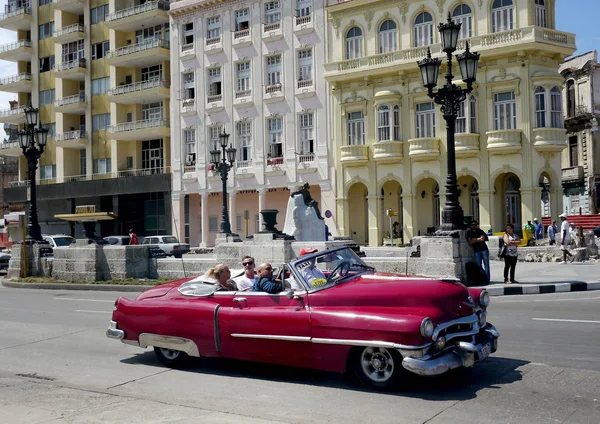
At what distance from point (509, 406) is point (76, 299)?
1450 centimetres

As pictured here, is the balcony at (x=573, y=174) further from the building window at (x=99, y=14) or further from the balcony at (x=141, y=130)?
the building window at (x=99, y=14)

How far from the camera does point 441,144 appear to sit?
37750 millimetres

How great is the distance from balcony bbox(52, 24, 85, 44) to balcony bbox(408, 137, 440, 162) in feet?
97.5

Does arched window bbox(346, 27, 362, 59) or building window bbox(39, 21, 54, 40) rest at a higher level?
building window bbox(39, 21, 54, 40)

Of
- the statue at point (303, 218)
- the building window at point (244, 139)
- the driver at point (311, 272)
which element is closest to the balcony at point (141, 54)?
the building window at point (244, 139)

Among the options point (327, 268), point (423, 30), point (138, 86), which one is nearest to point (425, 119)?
point (423, 30)

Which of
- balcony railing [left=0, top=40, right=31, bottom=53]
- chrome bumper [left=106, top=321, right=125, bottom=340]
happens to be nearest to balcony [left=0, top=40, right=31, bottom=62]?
balcony railing [left=0, top=40, right=31, bottom=53]

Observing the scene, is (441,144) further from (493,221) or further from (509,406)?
(509,406)

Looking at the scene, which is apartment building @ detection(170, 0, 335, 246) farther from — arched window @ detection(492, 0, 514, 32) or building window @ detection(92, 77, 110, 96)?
arched window @ detection(492, 0, 514, 32)

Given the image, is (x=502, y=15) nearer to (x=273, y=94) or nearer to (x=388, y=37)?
(x=388, y=37)

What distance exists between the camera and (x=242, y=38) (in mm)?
45000

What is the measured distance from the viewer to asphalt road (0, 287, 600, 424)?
638 centimetres

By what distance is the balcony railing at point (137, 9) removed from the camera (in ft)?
158

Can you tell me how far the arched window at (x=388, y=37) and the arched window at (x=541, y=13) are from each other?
7.66 meters
